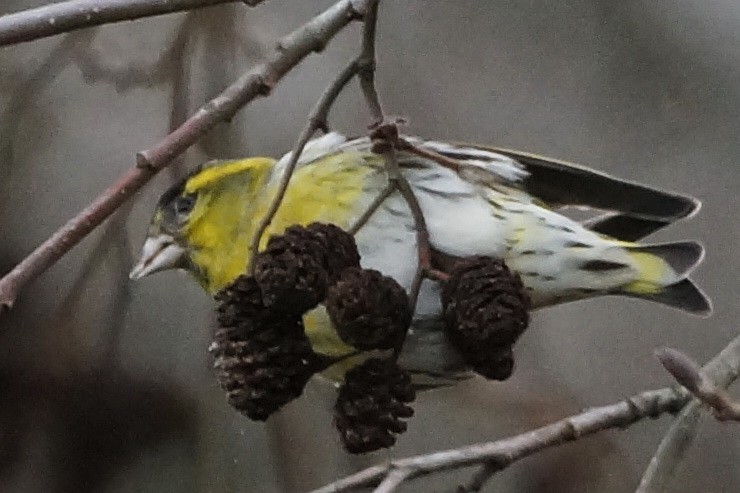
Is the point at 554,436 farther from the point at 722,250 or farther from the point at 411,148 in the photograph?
the point at 722,250

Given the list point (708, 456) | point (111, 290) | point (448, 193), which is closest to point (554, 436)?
point (448, 193)

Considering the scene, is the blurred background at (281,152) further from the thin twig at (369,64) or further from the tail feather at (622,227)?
the thin twig at (369,64)

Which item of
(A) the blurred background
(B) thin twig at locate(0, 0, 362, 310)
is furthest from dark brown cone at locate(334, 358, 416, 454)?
(A) the blurred background

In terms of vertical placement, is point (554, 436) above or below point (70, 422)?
above

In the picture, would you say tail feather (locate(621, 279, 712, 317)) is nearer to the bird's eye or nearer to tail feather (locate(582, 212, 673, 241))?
tail feather (locate(582, 212, 673, 241))

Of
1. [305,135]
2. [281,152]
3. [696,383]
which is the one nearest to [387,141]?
[305,135]

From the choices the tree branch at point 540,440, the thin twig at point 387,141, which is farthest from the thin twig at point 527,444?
the thin twig at point 387,141

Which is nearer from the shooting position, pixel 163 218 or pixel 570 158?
pixel 163 218
